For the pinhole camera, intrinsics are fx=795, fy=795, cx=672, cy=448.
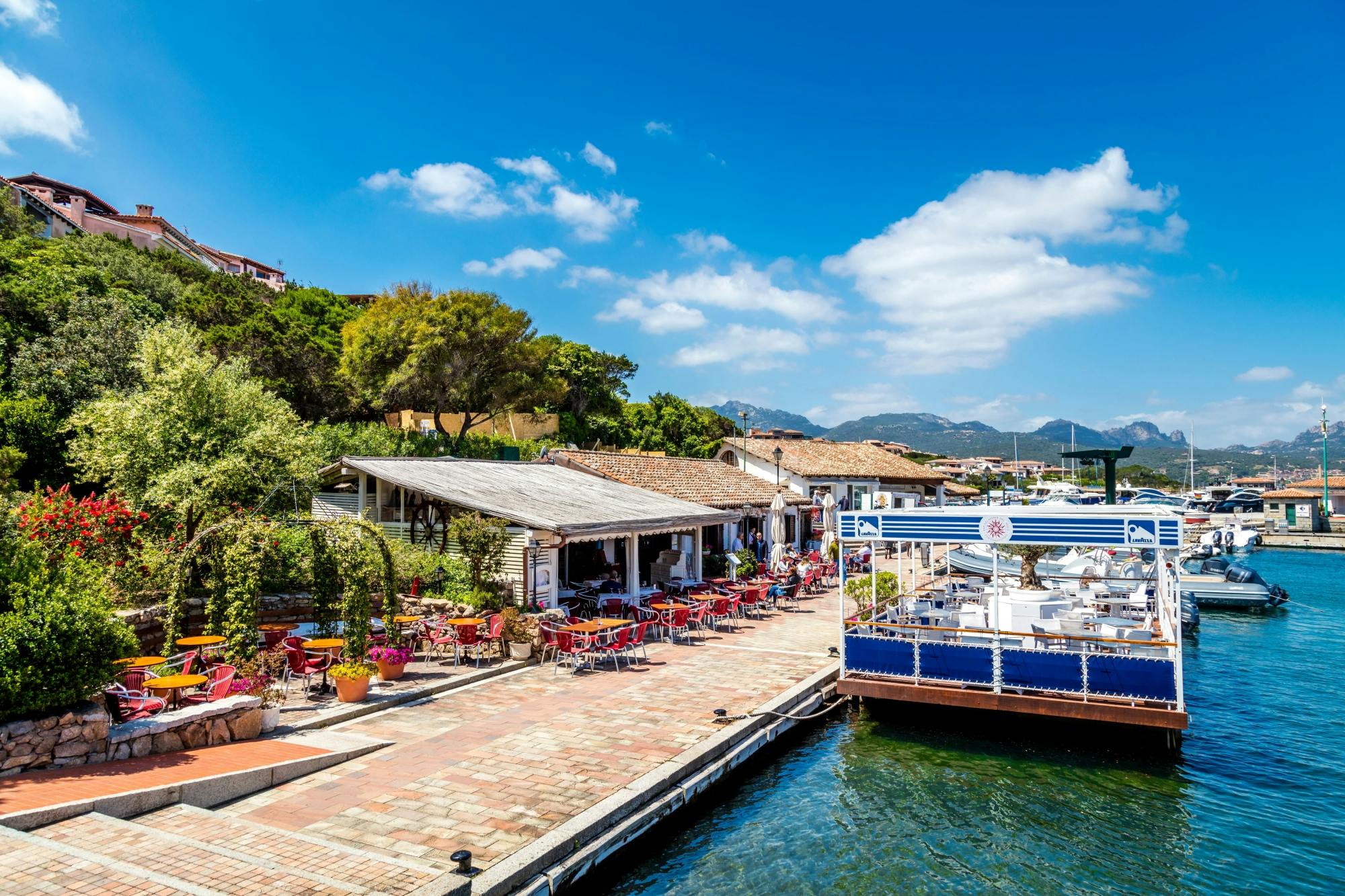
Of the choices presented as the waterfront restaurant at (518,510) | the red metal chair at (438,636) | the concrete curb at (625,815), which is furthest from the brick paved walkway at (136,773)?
the waterfront restaurant at (518,510)

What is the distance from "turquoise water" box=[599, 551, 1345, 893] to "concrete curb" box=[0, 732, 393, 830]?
3.86 metres

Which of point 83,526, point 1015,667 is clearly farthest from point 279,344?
point 1015,667

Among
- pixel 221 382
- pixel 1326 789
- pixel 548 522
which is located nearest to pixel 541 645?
pixel 548 522

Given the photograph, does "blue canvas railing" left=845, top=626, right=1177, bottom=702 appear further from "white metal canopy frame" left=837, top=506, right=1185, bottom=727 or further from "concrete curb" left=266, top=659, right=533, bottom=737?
A: "concrete curb" left=266, top=659, right=533, bottom=737

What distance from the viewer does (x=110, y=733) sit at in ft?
28.7

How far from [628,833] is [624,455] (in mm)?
22733

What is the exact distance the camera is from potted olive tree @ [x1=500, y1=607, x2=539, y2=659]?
50.1 ft

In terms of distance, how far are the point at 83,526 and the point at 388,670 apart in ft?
19.6

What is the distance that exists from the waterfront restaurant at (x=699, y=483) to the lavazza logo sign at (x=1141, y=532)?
54.6ft

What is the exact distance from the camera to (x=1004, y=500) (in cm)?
4538

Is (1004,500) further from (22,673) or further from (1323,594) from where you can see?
(22,673)

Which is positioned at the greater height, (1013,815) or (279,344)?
(279,344)

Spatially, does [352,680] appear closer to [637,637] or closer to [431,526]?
[637,637]

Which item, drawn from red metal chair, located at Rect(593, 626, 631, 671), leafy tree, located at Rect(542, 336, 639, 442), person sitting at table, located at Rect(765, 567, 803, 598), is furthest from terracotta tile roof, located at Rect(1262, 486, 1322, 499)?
red metal chair, located at Rect(593, 626, 631, 671)
